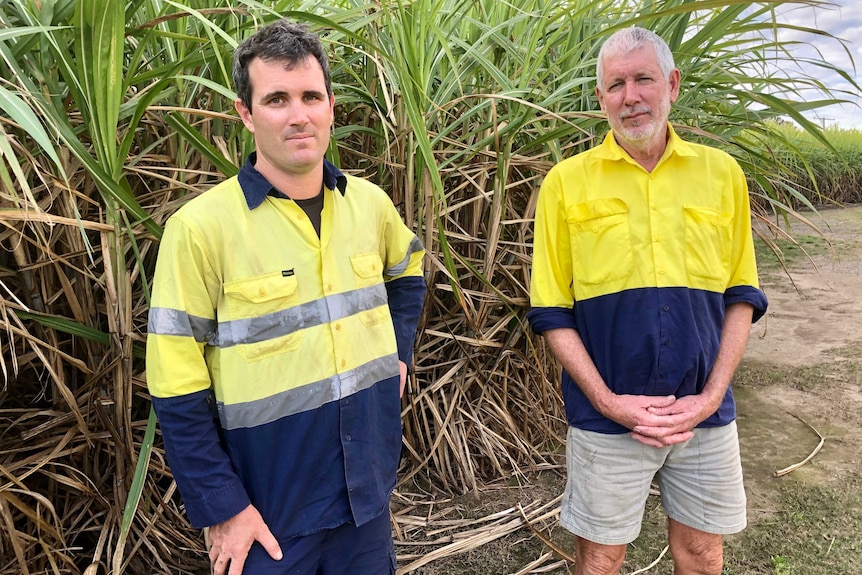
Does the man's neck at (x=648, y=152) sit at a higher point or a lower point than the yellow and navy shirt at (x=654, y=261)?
higher

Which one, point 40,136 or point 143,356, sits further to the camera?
point 143,356

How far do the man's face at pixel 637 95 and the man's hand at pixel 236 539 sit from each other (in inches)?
43.1

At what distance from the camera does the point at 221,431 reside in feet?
3.47

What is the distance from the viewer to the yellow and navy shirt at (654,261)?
130 cm

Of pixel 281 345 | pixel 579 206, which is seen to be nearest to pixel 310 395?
pixel 281 345

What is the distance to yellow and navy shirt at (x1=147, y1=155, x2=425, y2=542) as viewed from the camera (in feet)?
3.13

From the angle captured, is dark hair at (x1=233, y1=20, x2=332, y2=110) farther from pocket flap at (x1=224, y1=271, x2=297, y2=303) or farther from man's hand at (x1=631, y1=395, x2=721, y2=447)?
man's hand at (x1=631, y1=395, x2=721, y2=447)

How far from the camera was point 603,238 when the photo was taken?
132cm

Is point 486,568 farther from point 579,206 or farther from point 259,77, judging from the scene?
point 259,77

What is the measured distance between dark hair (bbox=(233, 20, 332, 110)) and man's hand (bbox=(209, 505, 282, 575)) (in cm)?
72

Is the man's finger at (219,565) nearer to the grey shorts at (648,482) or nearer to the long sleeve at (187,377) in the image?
the long sleeve at (187,377)

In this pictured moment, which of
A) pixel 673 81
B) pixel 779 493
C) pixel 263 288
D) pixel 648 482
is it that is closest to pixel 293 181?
pixel 263 288

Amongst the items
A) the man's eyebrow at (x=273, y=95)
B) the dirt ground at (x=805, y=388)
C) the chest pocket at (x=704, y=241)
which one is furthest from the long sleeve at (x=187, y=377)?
the dirt ground at (x=805, y=388)

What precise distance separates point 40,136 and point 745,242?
142 centimetres
